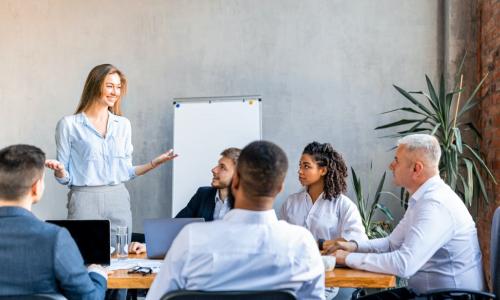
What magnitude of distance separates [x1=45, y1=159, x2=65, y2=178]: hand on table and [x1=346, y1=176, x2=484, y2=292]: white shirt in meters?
1.86

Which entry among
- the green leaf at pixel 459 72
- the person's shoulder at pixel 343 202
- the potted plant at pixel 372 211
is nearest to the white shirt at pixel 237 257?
the person's shoulder at pixel 343 202

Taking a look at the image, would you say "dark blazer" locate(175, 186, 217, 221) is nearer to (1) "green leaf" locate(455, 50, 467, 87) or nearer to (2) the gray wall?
(2) the gray wall

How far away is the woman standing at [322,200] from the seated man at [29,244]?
183 cm

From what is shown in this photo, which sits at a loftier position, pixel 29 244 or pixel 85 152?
pixel 85 152

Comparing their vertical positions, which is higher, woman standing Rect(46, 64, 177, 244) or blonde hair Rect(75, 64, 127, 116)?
blonde hair Rect(75, 64, 127, 116)

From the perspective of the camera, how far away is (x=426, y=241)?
8.98 ft

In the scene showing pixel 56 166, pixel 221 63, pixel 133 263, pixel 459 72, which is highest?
pixel 221 63

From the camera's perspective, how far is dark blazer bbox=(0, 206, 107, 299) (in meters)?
1.96

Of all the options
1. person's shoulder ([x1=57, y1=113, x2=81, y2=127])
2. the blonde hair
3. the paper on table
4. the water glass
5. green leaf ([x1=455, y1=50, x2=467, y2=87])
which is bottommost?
the paper on table

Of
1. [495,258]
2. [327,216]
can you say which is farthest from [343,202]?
[495,258]

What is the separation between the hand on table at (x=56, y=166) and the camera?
3639 millimetres

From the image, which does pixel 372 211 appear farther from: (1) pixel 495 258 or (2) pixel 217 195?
(1) pixel 495 258

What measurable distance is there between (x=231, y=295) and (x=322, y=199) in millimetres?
2158

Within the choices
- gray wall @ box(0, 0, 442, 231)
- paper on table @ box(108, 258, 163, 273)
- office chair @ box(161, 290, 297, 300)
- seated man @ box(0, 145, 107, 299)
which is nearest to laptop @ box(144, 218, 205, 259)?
paper on table @ box(108, 258, 163, 273)
